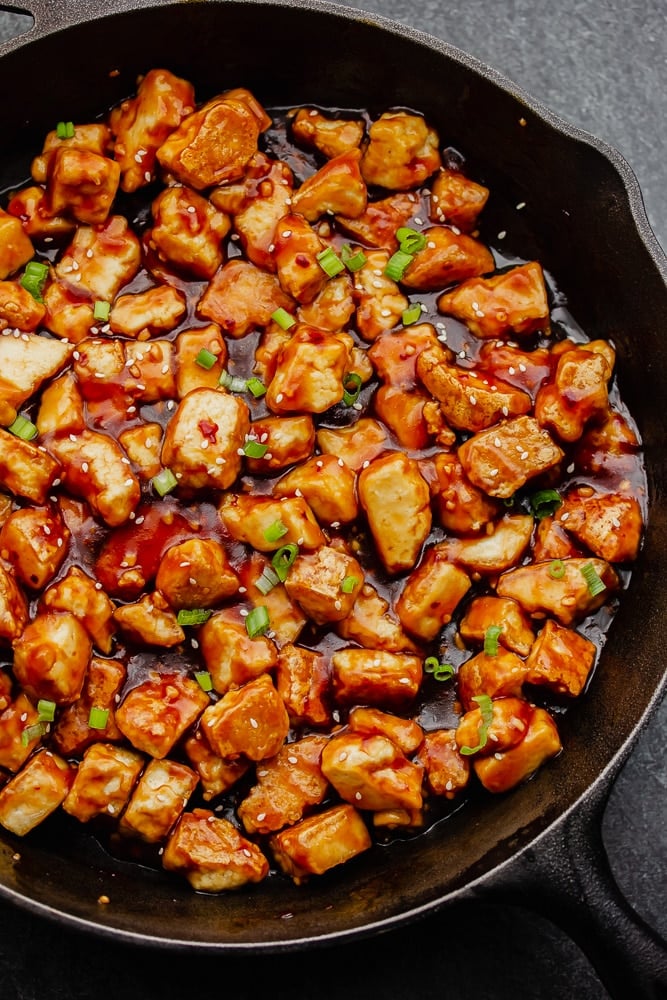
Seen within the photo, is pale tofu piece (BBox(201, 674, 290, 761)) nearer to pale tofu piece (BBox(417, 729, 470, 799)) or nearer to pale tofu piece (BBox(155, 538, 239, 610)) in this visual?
pale tofu piece (BBox(155, 538, 239, 610))

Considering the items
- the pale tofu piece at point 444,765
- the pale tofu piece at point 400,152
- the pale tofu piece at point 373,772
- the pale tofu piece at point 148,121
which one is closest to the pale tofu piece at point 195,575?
the pale tofu piece at point 373,772

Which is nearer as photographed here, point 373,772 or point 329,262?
point 373,772

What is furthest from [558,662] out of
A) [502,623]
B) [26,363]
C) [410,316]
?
[26,363]

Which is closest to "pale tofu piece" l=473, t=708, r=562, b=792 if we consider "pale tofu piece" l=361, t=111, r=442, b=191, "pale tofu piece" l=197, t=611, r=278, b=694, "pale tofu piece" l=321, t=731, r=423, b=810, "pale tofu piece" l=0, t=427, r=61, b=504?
"pale tofu piece" l=321, t=731, r=423, b=810

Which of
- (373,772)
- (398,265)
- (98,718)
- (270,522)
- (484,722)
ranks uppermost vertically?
(398,265)

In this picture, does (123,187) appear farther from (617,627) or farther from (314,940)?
(314,940)

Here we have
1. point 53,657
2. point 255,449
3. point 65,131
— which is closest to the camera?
point 53,657

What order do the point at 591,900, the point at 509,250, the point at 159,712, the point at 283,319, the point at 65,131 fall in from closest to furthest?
the point at 591,900 → the point at 159,712 → the point at 283,319 → the point at 65,131 → the point at 509,250

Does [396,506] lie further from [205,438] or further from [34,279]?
[34,279]

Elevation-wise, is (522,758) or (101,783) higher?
(522,758)
